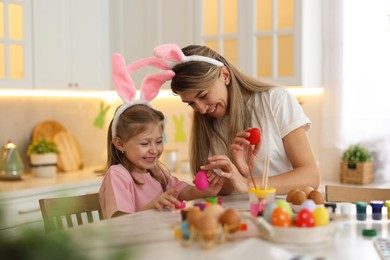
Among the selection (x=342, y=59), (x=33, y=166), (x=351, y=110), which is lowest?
(x=33, y=166)

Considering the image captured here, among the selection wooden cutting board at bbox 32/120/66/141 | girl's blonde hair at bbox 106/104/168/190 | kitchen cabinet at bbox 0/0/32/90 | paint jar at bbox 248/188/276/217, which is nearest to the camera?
paint jar at bbox 248/188/276/217

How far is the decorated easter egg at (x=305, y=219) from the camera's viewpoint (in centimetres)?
117

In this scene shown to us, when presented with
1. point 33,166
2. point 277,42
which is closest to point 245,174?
point 277,42

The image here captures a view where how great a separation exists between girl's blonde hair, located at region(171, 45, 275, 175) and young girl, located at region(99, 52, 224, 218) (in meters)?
0.12

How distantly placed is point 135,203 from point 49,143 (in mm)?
1971

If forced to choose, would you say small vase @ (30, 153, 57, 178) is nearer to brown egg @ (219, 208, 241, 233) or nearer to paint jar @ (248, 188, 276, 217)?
paint jar @ (248, 188, 276, 217)

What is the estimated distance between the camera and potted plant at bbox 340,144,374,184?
11.1ft

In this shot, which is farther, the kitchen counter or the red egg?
the kitchen counter

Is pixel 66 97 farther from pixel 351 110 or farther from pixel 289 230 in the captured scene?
pixel 289 230

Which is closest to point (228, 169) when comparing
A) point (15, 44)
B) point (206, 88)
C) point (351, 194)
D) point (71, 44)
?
point (206, 88)

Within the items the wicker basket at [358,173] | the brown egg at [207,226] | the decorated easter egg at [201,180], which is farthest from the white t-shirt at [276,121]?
the wicker basket at [358,173]

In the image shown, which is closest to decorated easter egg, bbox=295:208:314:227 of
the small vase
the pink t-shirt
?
the pink t-shirt

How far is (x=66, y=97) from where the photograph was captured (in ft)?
13.5

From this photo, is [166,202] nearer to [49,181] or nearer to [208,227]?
[208,227]
